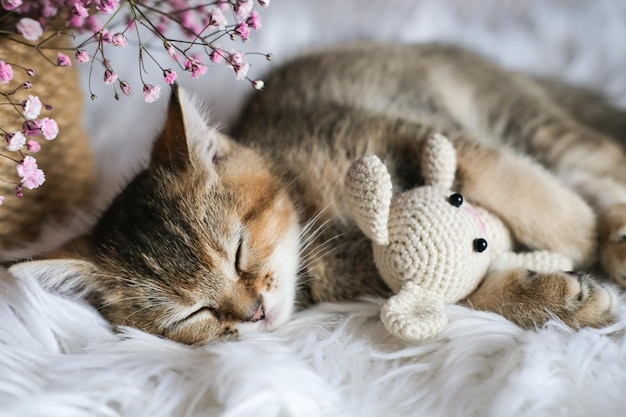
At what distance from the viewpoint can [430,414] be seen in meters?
0.71

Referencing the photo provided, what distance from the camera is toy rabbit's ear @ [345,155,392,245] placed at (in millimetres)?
791

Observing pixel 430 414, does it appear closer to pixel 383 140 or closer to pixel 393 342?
pixel 393 342

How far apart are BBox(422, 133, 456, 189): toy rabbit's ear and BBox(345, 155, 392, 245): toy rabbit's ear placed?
0.52 feet

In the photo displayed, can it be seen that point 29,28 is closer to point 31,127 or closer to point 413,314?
point 31,127

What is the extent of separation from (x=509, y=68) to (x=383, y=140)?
677mm

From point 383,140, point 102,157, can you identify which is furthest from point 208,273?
point 102,157

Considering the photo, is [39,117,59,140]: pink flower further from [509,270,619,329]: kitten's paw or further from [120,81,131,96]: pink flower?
[509,270,619,329]: kitten's paw

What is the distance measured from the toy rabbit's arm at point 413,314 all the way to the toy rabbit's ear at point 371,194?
0.30 ft

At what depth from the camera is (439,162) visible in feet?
3.06

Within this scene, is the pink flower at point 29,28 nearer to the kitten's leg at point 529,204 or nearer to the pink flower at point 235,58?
the pink flower at point 235,58

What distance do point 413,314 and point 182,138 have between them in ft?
1.54

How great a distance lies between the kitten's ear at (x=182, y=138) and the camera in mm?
930

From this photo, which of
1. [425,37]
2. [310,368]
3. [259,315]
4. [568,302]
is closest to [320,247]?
[259,315]

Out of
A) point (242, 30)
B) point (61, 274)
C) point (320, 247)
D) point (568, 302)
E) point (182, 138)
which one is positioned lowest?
point (568, 302)
